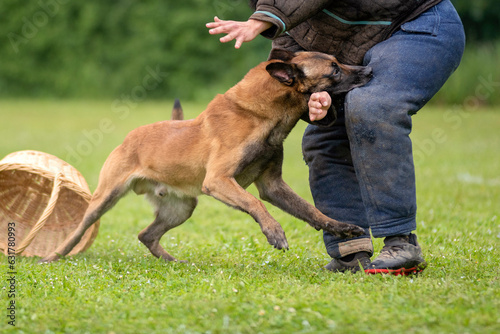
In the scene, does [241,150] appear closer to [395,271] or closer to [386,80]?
[386,80]

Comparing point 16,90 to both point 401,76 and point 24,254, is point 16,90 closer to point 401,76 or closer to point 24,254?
point 24,254

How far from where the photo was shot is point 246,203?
3.99m

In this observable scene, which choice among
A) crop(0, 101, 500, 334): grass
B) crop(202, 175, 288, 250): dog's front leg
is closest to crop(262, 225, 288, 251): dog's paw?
crop(202, 175, 288, 250): dog's front leg

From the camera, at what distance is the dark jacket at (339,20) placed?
3.60 m

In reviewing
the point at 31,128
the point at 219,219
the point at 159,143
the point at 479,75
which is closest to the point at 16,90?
the point at 31,128

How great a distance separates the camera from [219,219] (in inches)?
271

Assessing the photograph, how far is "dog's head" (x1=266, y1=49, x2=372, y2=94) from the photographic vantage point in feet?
13.2

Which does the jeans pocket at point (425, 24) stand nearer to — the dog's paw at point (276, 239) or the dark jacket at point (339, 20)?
the dark jacket at point (339, 20)

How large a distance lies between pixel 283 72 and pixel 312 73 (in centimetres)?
20

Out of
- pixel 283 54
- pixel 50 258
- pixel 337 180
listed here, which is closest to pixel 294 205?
pixel 337 180

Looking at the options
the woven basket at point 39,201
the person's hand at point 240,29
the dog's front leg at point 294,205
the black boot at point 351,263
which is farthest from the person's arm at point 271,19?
the woven basket at point 39,201

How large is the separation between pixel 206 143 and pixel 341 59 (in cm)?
114

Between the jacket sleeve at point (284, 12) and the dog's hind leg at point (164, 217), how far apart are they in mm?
1967

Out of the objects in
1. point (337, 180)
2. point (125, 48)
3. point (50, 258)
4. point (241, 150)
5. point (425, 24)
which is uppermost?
point (425, 24)
